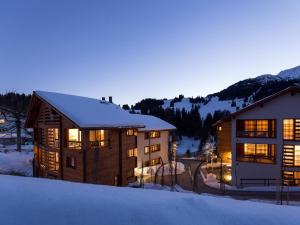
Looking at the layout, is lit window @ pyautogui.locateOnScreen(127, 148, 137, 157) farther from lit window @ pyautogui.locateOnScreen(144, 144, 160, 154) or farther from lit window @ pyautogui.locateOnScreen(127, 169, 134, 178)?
lit window @ pyautogui.locateOnScreen(144, 144, 160, 154)

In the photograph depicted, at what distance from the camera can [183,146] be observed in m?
78.2

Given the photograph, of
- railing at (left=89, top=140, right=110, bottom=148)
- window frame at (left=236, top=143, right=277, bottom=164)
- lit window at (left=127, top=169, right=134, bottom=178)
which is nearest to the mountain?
window frame at (left=236, top=143, right=277, bottom=164)

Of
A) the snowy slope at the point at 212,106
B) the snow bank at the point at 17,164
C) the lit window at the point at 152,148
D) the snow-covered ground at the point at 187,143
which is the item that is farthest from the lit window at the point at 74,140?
the snowy slope at the point at 212,106

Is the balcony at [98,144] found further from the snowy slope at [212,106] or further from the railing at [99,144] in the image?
the snowy slope at [212,106]

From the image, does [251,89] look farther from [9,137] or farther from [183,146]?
[9,137]

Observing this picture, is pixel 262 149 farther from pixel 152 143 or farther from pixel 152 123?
pixel 152 123

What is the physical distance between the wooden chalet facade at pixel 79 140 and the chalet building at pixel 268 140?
10493 mm

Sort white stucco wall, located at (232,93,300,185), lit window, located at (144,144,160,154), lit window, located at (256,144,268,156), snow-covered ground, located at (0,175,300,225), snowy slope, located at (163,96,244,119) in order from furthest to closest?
snowy slope, located at (163,96,244,119) < lit window, located at (144,144,160,154) < lit window, located at (256,144,268,156) < white stucco wall, located at (232,93,300,185) < snow-covered ground, located at (0,175,300,225)

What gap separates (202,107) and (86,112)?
137293 millimetres

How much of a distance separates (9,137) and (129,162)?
136ft

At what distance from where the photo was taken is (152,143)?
36625mm

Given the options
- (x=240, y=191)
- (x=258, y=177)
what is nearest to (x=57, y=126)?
(x=240, y=191)

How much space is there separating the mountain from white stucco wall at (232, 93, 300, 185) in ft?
150

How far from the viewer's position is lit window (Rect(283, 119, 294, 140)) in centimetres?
2289
